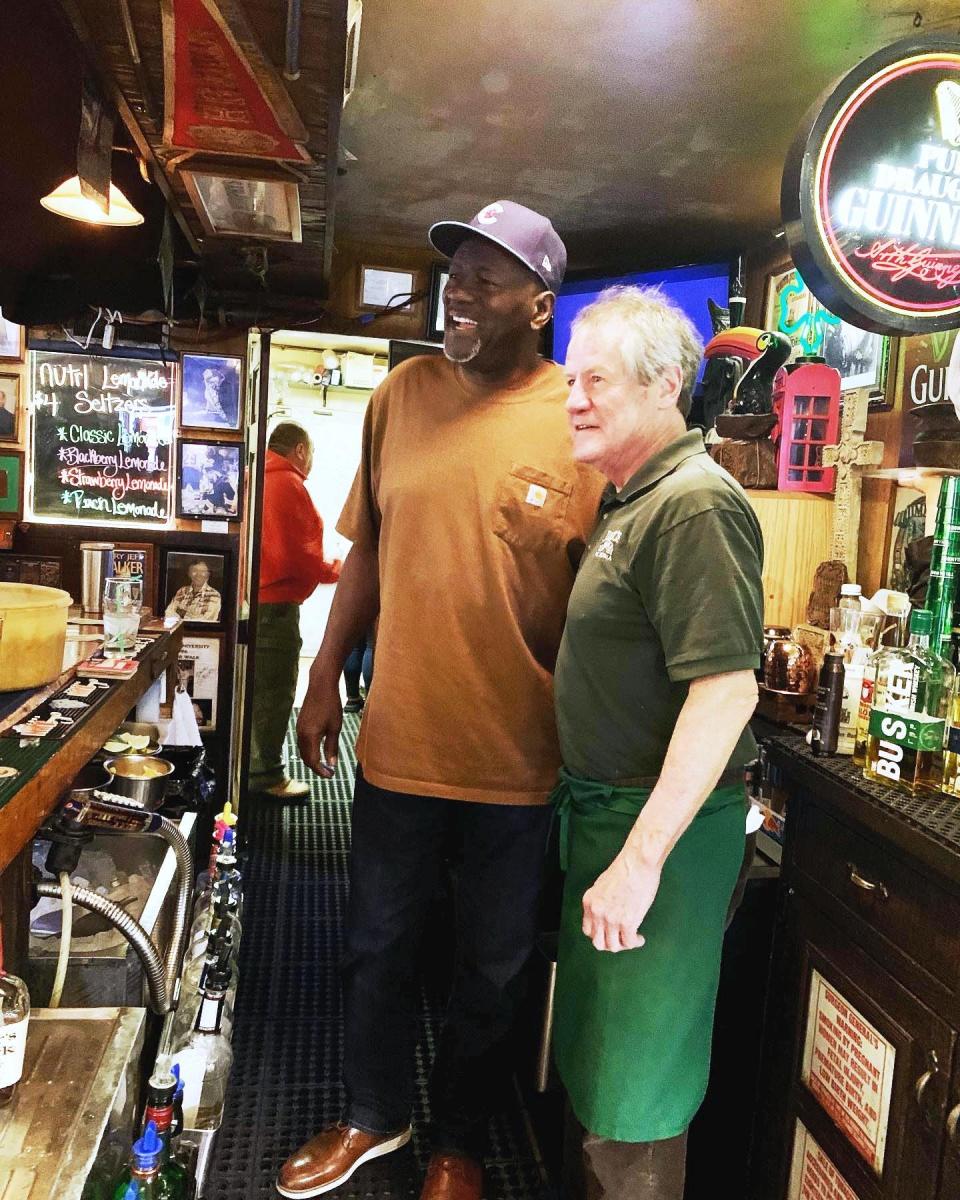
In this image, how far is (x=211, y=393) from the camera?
362 cm

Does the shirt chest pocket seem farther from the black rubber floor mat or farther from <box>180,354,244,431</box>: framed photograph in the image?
<box>180,354,244,431</box>: framed photograph

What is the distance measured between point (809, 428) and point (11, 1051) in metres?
2.42

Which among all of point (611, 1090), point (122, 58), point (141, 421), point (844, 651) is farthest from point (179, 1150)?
point (141, 421)

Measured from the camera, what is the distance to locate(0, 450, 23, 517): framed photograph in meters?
3.50

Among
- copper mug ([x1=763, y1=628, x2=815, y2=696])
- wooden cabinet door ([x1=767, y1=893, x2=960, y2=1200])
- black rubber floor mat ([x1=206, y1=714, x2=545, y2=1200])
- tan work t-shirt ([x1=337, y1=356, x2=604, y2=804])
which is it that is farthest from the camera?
copper mug ([x1=763, y1=628, x2=815, y2=696])

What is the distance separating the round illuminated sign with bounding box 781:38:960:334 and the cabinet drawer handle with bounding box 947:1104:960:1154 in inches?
56.9

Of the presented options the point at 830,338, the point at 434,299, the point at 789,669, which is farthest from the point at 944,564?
the point at 434,299

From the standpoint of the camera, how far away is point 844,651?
1912mm

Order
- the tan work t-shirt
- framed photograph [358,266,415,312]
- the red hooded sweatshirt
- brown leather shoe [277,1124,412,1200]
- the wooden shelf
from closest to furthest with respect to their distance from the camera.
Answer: the wooden shelf < the tan work t-shirt < brown leather shoe [277,1124,412,1200] < framed photograph [358,266,415,312] < the red hooded sweatshirt

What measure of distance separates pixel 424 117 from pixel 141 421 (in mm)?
1592

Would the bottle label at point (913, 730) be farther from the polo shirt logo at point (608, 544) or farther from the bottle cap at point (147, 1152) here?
the bottle cap at point (147, 1152)

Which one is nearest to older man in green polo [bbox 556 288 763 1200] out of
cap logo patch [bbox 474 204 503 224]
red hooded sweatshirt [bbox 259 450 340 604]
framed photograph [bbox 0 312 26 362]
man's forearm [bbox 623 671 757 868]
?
man's forearm [bbox 623 671 757 868]

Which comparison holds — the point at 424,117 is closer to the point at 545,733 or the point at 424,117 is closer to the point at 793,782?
the point at 545,733

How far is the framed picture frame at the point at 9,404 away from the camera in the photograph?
3479 mm
